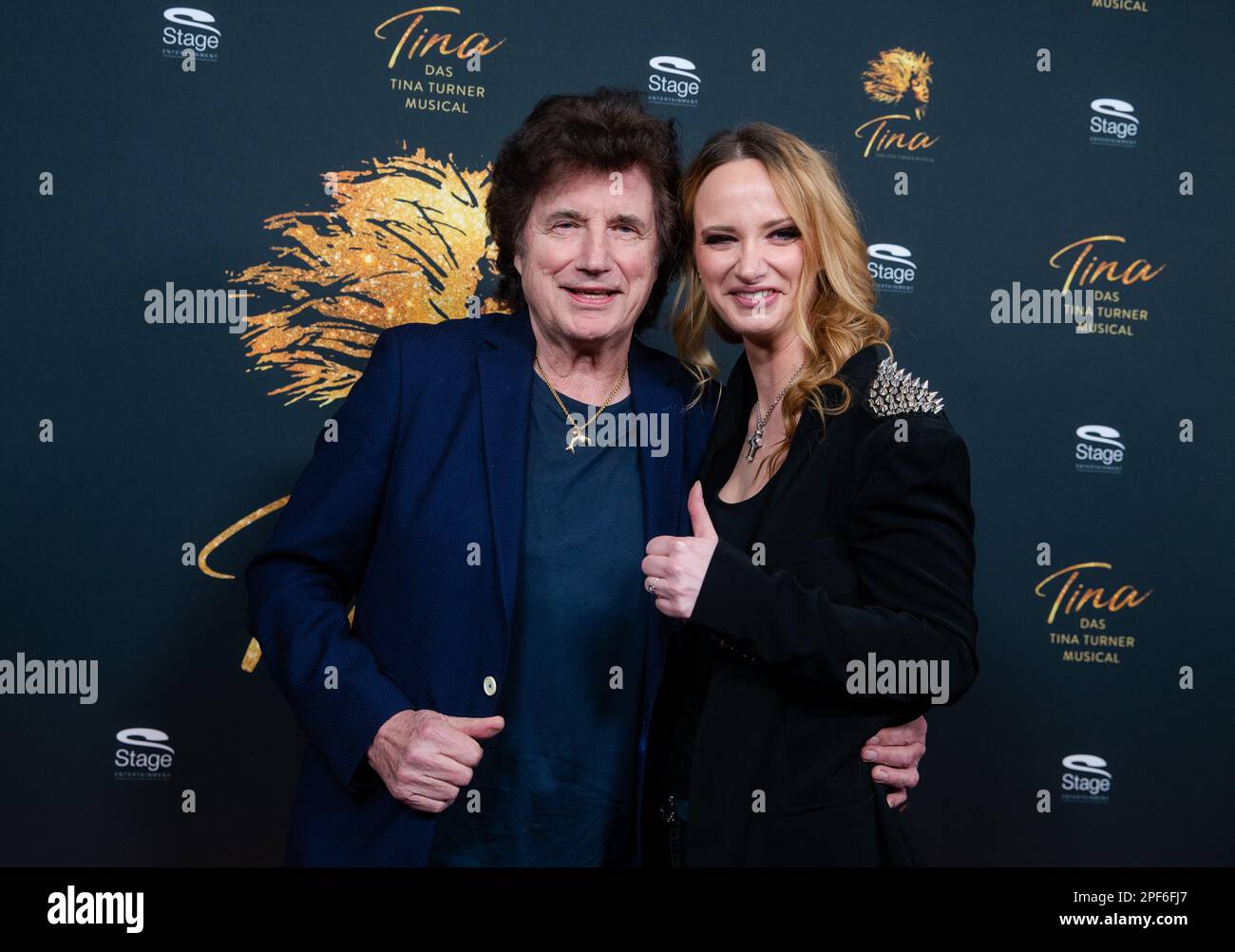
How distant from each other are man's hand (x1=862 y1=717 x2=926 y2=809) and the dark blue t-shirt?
0.41m

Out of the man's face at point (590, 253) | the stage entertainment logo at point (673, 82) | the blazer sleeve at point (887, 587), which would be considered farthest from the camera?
the stage entertainment logo at point (673, 82)

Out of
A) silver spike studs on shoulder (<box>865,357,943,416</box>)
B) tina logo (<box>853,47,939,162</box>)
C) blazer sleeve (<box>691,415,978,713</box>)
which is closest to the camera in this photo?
blazer sleeve (<box>691,415,978,713</box>)

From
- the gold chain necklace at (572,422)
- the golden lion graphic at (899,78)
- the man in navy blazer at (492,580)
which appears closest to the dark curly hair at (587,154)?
the man in navy blazer at (492,580)

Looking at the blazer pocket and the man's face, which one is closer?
the blazer pocket

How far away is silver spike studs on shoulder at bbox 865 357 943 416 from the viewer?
1.68 metres

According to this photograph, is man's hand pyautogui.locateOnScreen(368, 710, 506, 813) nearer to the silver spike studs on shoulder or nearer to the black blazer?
the black blazer

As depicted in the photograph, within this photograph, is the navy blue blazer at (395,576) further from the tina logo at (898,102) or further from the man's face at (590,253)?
the tina logo at (898,102)

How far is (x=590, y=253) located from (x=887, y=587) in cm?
81

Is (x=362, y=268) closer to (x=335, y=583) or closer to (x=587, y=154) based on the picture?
(x=587, y=154)

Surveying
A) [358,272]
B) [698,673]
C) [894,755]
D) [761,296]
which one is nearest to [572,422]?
[761,296]

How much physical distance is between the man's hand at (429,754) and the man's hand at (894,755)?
59 centimetres

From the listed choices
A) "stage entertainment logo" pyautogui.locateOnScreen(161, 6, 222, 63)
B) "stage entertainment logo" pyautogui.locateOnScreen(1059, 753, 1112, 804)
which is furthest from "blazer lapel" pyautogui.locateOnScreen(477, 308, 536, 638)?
"stage entertainment logo" pyautogui.locateOnScreen(1059, 753, 1112, 804)

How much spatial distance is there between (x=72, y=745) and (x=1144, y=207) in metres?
3.38

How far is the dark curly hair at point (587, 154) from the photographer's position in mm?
2049
